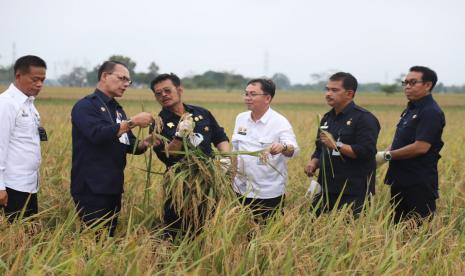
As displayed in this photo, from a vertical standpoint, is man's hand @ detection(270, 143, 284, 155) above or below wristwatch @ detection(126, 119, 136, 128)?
below

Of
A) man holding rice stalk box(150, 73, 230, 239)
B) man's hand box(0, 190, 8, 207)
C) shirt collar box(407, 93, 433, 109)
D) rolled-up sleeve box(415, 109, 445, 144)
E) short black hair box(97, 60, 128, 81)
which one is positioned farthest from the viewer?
shirt collar box(407, 93, 433, 109)

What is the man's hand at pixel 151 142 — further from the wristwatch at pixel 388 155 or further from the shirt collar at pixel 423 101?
the shirt collar at pixel 423 101

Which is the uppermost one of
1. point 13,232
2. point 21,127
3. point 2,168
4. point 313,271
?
point 21,127

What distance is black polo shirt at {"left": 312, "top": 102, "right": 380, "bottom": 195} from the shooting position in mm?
3590

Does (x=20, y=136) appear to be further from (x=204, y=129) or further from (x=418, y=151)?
(x=418, y=151)

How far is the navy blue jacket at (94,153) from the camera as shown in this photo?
310cm

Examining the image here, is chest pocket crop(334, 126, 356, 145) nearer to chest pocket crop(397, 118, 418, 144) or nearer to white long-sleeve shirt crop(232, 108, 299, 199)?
white long-sleeve shirt crop(232, 108, 299, 199)

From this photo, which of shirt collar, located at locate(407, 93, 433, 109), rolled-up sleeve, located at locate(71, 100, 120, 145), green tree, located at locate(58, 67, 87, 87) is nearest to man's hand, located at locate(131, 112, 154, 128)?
rolled-up sleeve, located at locate(71, 100, 120, 145)

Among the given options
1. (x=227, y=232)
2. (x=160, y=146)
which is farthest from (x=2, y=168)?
(x=227, y=232)

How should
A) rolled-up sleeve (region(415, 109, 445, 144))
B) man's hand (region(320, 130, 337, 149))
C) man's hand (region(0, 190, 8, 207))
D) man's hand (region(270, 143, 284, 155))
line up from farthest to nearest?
rolled-up sleeve (region(415, 109, 445, 144))
man's hand (region(320, 130, 337, 149))
man's hand (region(270, 143, 284, 155))
man's hand (region(0, 190, 8, 207))

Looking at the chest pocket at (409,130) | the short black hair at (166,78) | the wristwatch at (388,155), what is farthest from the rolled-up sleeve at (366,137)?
the short black hair at (166,78)

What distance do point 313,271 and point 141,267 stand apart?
902mm

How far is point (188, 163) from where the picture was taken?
10.2 feet

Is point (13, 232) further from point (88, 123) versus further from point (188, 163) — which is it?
point (188, 163)
